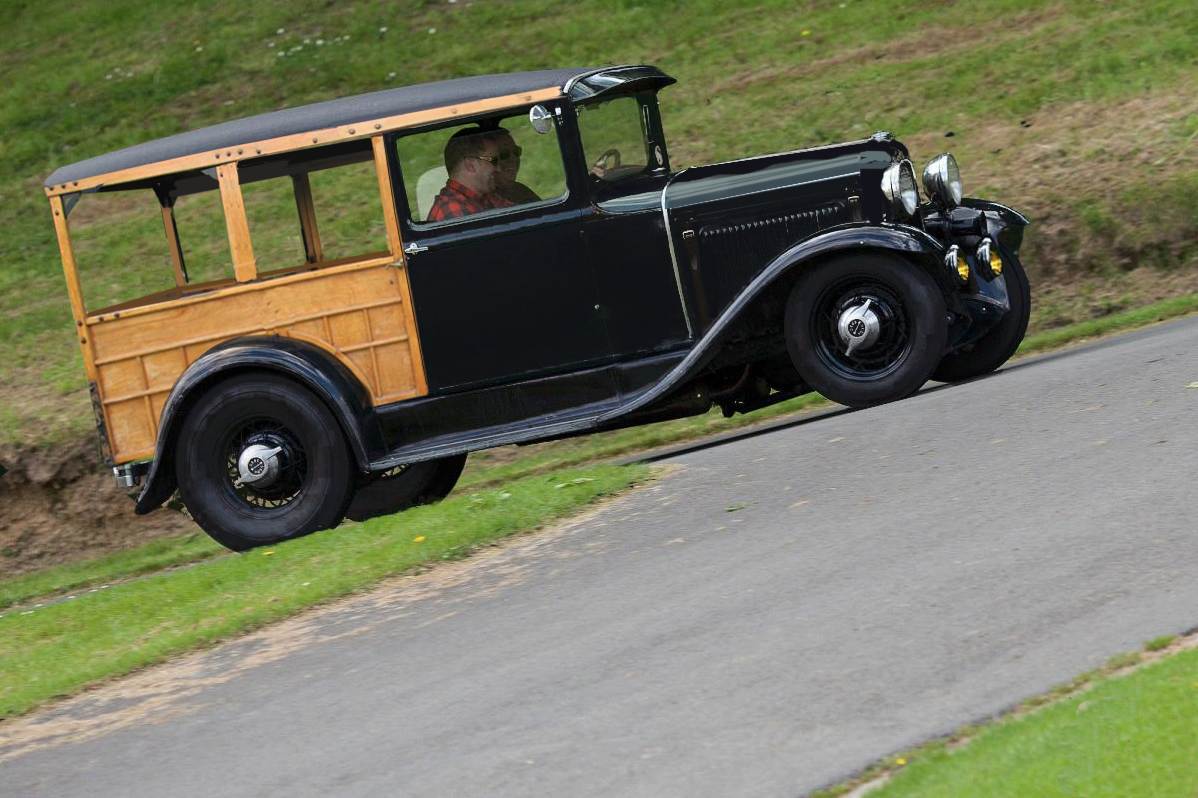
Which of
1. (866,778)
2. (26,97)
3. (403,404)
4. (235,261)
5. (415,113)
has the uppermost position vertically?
(26,97)

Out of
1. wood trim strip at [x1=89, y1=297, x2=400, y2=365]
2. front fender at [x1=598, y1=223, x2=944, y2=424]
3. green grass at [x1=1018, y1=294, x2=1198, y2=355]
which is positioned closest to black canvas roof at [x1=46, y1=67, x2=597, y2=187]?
wood trim strip at [x1=89, y1=297, x2=400, y2=365]

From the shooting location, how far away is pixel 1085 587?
17.9 ft

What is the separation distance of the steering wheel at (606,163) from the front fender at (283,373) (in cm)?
190

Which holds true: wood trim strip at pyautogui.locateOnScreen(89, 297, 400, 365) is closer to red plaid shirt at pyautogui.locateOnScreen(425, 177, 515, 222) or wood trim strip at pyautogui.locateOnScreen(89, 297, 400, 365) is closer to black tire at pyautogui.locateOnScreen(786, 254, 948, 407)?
red plaid shirt at pyautogui.locateOnScreen(425, 177, 515, 222)

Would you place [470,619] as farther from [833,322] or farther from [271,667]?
[833,322]

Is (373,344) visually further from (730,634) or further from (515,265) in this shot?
(730,634)

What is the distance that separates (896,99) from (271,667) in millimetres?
11907

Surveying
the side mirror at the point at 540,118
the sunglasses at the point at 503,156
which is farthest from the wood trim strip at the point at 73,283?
the side mirror at the point at 540,118

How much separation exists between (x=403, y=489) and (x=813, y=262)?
11.2 feet

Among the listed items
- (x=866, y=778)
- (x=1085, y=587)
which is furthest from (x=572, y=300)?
(x=866, y=778)

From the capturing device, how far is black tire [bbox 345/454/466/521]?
1009 cm

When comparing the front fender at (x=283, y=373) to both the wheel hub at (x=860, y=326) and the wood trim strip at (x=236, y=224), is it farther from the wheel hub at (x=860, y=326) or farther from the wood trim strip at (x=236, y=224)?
the wheel hub at (x=860, y=326)

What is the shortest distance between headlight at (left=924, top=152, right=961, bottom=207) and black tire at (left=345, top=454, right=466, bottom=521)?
3617 millimetres

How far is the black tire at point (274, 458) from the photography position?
28.4 ft
